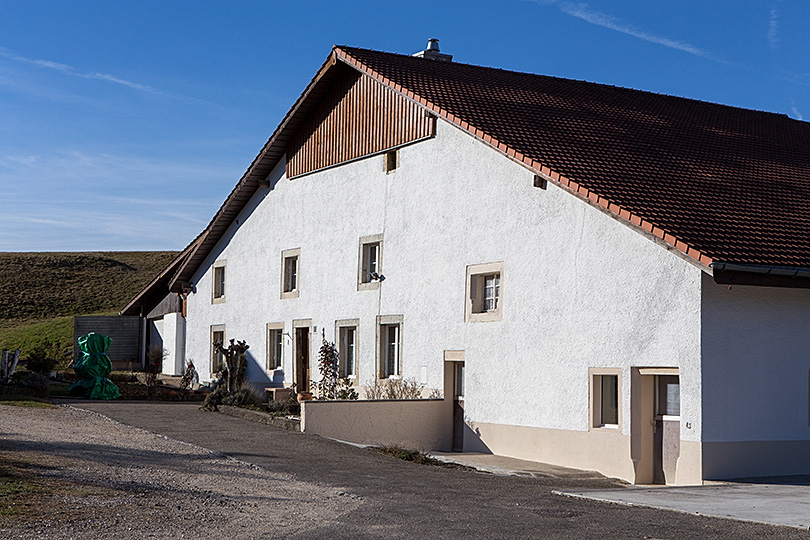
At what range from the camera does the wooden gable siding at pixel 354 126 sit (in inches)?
811

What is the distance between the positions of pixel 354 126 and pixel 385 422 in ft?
23.7

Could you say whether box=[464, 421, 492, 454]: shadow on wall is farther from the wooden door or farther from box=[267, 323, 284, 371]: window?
box=[267, 323, 284, 371]: window

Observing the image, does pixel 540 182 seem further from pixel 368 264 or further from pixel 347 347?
pixel 347 347

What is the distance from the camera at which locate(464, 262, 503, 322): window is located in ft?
59.4

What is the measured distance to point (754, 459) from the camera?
14109 mm

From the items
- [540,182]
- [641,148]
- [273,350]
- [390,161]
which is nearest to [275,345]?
[273,350]

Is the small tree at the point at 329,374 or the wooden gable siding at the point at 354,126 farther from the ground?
the wooden gable siding at the point at 354,126

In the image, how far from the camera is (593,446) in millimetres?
15539

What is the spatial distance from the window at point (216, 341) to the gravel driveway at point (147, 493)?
11603mm

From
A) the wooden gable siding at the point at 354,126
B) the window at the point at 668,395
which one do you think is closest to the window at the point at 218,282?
the wooden gable siding at the point at 354,126

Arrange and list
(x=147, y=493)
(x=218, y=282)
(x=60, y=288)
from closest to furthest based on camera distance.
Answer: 1. (x=147, y=493)
2. (x=218, y=282)
3. (x=60, y=288)

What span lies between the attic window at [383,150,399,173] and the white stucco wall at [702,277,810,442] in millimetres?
8827

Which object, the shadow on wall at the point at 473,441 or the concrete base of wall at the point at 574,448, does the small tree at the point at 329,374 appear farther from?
the concrete base of wall at the point at 574,448

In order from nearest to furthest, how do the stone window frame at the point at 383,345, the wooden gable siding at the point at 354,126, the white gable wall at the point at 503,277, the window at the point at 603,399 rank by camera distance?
the white gable wall at the point at 503,277, the window at the point at 603,399, the wooden gable siding at the point at 354,126, the stone window frame at the point at 383,345
